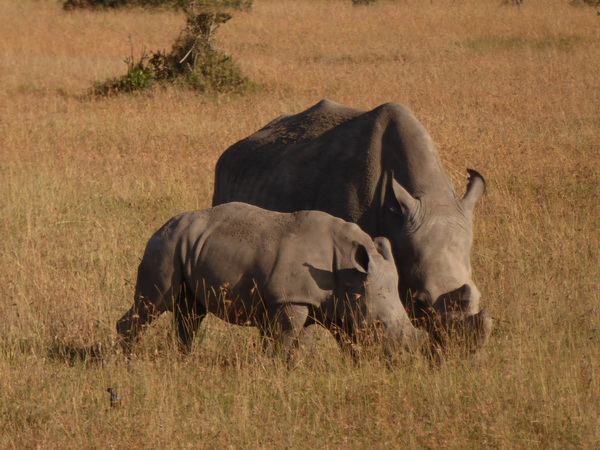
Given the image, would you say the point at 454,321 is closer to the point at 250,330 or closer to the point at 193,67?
the point at 250,330

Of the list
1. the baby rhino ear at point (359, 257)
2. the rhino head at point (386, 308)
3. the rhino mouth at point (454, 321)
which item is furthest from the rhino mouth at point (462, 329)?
the baby rhino ear at point (359, 257)

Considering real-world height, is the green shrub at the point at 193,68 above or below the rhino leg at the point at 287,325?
below

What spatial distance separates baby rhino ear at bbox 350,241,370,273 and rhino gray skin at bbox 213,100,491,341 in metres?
0.37

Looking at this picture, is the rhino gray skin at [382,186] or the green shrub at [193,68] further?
the green shrub at [193,68]

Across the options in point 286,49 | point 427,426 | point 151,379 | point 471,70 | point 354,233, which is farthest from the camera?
point 286,49

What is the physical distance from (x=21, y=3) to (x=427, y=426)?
30.2m

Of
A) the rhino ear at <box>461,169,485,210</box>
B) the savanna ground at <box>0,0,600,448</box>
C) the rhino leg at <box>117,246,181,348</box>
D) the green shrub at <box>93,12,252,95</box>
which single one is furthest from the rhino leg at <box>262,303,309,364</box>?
the green shrub at <box>93,12,252,95</box>

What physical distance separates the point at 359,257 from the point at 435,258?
0.48m

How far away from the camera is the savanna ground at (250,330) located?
170 inches

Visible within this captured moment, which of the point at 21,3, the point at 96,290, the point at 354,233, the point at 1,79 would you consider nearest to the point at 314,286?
the point at 354,233

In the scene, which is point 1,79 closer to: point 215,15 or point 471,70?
point 215,15

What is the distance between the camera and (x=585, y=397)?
452cm

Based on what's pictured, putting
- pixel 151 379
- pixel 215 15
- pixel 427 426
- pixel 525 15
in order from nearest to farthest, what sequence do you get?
pixel 427 426 < pixel 151 379 < pixel 215 15 < pixel 525 15

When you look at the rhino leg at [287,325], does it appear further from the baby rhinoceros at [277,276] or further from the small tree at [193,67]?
the small tree at [193,67]
